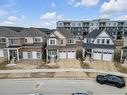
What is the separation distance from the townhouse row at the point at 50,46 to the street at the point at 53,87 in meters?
11.5

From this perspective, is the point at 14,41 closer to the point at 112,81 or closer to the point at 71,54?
the point at 71,54

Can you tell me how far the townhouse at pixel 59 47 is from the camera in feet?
112

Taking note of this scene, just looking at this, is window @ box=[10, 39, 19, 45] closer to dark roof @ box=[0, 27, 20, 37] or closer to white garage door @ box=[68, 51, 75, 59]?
dark roof @ box=[0, 27, 20, 37]

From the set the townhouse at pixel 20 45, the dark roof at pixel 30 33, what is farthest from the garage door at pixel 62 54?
the dark roof at pixel 30 33

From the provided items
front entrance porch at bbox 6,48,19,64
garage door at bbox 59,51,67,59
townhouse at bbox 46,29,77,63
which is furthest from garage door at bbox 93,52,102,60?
front entrance porch at bbox 6,48,19,64

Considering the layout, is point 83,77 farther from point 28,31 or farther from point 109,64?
point 28,31

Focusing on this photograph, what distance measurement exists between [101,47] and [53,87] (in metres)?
18.0

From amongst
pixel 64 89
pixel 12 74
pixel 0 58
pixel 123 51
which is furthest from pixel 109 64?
pixel 0 58

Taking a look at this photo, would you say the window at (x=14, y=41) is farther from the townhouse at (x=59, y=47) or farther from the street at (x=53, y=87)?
the street at (x=53, y=87)

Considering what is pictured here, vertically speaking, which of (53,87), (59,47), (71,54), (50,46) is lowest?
(53,87)

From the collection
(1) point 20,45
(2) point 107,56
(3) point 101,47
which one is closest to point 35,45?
(1) point 20,45

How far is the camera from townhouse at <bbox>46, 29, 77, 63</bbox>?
1344 inches

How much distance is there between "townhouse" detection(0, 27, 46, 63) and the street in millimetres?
12319

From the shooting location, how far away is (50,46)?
3462 cm
